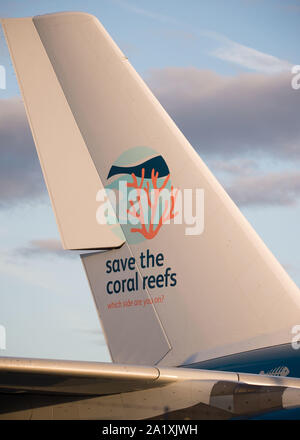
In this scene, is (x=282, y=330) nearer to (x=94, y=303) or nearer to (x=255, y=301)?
(x=255, y=301)

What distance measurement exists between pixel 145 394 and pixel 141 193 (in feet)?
15.6

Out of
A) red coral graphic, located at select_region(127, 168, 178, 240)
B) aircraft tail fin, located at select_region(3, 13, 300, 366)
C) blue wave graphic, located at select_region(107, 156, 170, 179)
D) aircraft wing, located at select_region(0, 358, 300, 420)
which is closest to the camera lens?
aircraft wing, located at select_region(0, 358, 300, 420)

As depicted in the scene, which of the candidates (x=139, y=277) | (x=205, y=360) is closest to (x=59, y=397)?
(x=205, y=360)

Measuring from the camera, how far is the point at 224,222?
400 inches

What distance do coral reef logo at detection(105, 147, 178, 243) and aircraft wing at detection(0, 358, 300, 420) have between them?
13.7 feet

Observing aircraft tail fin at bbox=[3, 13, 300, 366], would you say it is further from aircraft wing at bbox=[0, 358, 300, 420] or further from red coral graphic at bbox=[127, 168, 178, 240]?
aircraft wing at bbox=[0, 358, 300, 420]

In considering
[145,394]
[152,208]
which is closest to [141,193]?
[152,208]

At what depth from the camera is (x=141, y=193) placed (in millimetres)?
11047

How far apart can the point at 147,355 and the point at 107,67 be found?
5.08 metres

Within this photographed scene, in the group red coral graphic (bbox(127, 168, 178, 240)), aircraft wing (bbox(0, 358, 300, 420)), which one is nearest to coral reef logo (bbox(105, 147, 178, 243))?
red coral graphic (bbox(127, 168, 178, 240))

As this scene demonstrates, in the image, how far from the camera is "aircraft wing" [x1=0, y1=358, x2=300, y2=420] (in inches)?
251

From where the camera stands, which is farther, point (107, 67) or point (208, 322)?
point (107, 67)

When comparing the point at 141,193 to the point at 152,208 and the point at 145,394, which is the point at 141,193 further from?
the point at 145,394

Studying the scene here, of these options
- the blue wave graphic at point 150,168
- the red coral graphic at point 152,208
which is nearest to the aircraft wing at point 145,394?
the red coral graphic at point 152,208
